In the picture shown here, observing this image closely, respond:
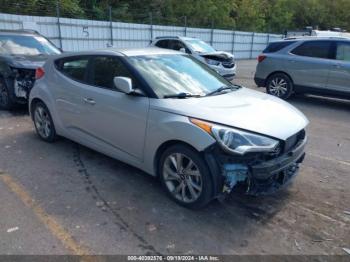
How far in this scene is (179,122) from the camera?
3484 mm

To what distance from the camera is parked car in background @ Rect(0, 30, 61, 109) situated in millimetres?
7102

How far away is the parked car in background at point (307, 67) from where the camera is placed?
8703mm

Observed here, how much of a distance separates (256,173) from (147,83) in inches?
63.0

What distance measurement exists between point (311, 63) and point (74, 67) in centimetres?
658

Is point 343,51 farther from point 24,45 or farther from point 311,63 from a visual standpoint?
point 24,45

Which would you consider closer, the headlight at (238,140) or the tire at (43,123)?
the headlight at (238,140)

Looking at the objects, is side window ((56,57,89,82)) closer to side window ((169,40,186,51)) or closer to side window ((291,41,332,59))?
side window ((291,41,332,59))

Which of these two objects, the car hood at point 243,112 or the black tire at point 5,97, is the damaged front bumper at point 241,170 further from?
the black tire at point 5,97

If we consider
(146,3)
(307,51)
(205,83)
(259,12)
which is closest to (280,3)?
(259,12)

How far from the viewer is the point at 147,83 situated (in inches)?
155

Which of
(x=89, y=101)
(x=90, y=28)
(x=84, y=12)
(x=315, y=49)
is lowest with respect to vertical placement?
(x=89, y=101)

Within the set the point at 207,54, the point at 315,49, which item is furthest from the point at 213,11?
the point at 315,49

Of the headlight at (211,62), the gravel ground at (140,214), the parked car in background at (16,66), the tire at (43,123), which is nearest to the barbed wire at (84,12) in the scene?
the headlight at (211,62)

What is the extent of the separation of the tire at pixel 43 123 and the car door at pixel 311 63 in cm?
669
